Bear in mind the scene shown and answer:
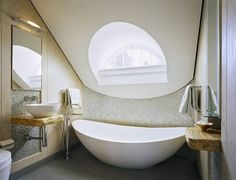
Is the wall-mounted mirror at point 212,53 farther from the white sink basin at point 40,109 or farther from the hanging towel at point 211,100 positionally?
the white sink basin at point 40,109

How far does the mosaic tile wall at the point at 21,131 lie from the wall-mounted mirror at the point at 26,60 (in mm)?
103

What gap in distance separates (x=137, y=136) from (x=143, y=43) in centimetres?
178

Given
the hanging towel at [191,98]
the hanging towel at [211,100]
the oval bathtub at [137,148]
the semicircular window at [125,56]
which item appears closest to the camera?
the hanging towel at [211,100]

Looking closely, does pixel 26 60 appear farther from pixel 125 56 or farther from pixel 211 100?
pixel 211 100

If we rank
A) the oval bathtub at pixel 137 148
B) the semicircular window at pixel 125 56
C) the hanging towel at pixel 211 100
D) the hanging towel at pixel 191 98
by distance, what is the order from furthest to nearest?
the semicircular window at pixel 125 56 < the oval bathtub at pixel 137 148 < the hanging towel at pixel 191 98 < the hanging towel at pixel 211 100

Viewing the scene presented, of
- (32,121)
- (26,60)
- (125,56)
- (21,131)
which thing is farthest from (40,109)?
(125,56)

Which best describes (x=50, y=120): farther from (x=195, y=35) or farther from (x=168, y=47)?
(x=195, y=35)

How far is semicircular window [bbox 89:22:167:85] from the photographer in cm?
278

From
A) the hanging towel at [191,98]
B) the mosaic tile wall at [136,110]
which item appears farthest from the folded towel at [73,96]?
the hanging towel at [191,98]

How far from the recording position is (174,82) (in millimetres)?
2697

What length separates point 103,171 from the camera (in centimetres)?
230

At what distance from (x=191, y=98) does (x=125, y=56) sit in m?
1.75

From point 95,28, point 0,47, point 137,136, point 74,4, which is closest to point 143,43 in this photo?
point 95,28

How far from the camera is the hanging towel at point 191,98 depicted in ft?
6.44
